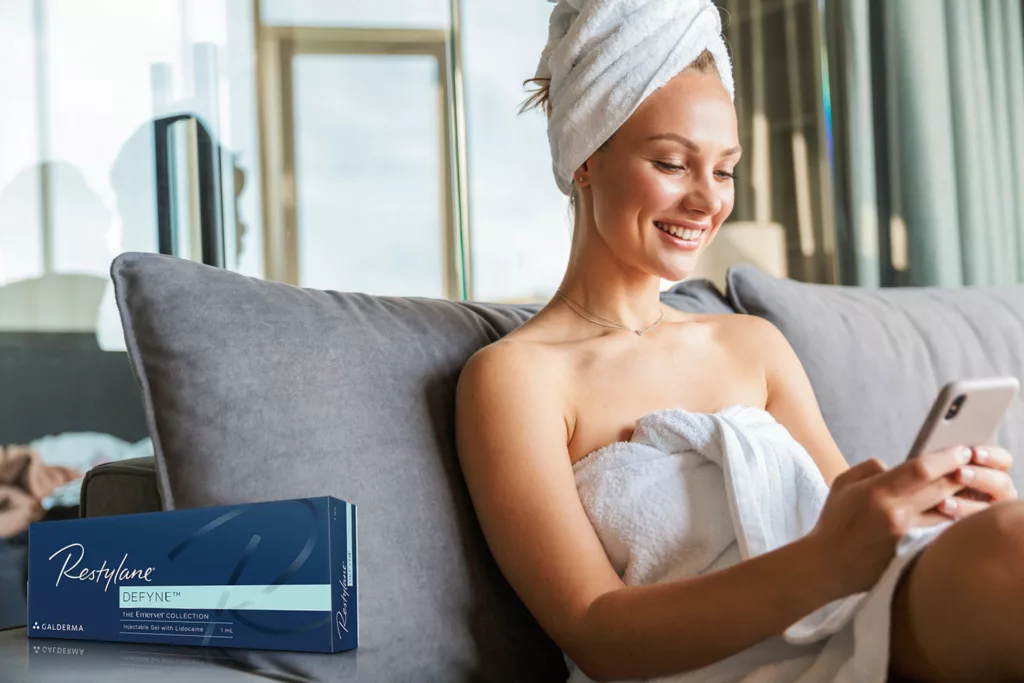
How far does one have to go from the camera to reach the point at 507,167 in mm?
4078

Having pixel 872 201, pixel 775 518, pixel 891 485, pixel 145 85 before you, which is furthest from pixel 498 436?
pixel 872 201

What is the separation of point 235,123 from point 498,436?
9.35 ft

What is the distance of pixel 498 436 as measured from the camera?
1.06 meters

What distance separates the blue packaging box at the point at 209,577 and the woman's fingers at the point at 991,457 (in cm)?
54

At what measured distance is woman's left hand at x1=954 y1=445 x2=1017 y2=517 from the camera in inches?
32.6

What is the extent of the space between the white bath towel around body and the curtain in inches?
106

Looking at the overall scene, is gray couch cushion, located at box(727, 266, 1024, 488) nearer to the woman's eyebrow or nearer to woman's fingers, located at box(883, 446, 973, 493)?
the woman's eyebrow

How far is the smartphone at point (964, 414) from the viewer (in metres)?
0.79

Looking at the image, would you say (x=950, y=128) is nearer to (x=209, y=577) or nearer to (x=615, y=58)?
(x=615, y=58)

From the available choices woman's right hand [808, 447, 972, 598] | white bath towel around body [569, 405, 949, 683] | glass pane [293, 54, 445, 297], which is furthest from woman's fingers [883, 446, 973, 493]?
glass pane [293, 54, 445, 297]

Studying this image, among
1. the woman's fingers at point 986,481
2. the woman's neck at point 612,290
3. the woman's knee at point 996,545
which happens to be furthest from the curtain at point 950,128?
the woman's knee at point 996,545

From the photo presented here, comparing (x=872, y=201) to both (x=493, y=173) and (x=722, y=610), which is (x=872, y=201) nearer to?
(x=493, y=173)

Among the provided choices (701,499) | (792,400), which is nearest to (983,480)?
(701,499)

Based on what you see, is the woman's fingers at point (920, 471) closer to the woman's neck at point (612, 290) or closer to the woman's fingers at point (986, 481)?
the woman's fingers at point (986, 481)
